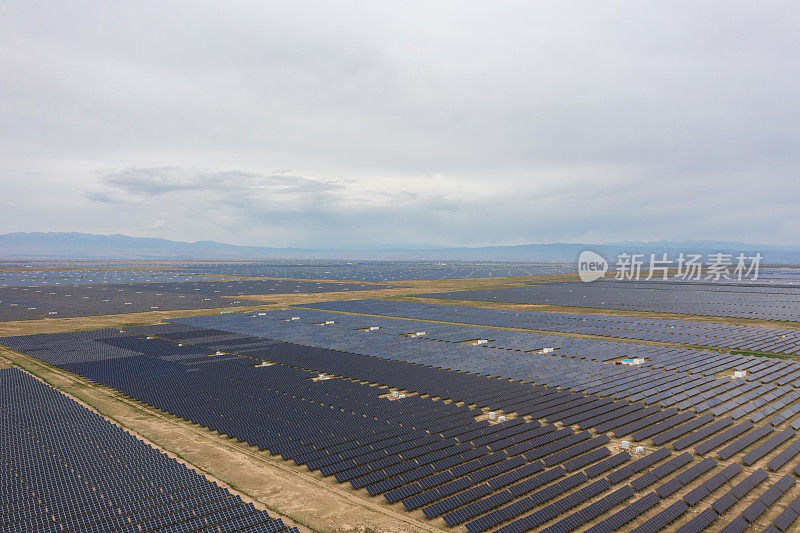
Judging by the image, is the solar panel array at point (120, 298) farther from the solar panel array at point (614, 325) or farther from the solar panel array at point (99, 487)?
the solar panel array at point (99, 487)

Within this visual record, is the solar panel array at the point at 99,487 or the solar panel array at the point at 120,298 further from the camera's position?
the solar panel array at the point at 120,298

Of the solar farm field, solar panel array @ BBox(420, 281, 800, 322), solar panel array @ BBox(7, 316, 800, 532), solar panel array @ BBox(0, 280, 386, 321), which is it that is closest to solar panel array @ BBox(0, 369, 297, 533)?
the solar farm field

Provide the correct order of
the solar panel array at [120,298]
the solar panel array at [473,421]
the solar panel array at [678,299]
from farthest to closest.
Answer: the solar panel array at [678,299], the solar panel array at [120,298], the solar panel array at [473,421]

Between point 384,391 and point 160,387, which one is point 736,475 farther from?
point 160,387

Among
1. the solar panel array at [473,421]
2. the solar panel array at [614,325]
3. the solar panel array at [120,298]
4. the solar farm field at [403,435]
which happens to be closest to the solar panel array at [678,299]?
the solar panel array at [614,325]

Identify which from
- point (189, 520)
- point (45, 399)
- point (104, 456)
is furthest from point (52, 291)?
point (189, 520)

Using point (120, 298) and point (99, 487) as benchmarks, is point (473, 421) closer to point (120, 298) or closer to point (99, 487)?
point (99, 487)

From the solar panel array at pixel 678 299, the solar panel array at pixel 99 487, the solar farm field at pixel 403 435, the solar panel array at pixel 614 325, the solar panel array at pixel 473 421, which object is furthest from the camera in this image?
the solar panel array at pixel 678 299
